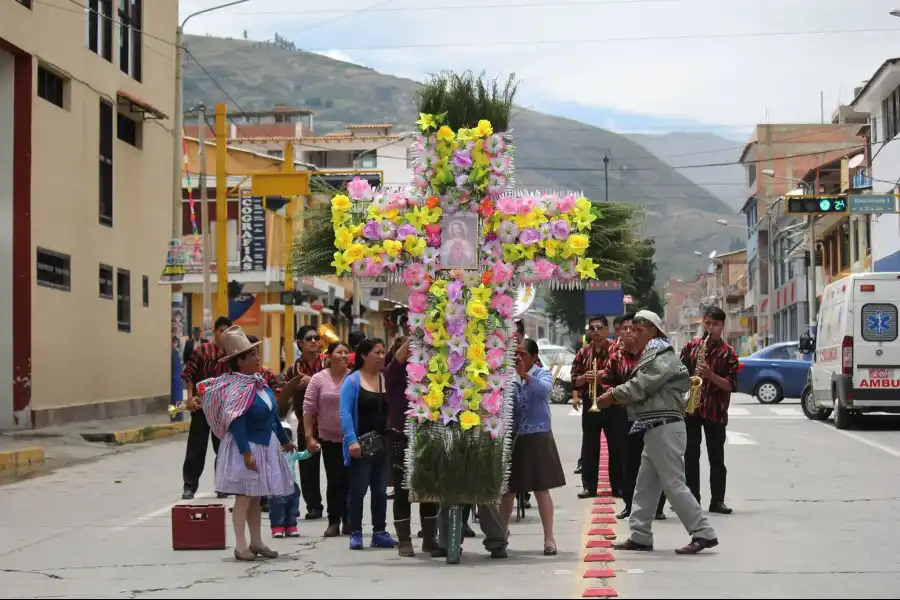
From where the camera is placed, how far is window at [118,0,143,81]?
101 ft

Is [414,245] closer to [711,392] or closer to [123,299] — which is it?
[711,392]

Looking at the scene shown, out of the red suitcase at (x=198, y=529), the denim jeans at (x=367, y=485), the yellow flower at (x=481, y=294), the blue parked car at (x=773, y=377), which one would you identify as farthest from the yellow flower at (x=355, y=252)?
the blue parked car at (x=773, y=377)

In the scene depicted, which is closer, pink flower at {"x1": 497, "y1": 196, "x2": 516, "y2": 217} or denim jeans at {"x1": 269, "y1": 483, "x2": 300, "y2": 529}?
pink flower at {"x1": 497, "y1": 196, "x2": 516, "y2": 217}

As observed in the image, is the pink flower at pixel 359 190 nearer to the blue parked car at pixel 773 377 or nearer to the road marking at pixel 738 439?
the road marking at pixel 738 439

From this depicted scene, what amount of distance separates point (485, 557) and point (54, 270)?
17.9 metres

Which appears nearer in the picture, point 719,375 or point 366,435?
point 366,435

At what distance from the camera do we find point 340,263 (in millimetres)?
10203

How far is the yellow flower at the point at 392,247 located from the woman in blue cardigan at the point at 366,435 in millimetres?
1084

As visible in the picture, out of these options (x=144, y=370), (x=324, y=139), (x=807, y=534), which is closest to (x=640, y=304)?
(x=324, y=139)

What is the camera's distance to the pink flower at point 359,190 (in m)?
10.2

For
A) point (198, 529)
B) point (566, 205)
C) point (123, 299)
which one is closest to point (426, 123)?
point (566, 205)

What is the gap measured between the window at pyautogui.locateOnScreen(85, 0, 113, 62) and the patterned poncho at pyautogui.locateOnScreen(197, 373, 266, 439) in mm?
19726

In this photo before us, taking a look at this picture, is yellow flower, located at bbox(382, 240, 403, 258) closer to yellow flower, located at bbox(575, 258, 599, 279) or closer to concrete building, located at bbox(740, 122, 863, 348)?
yellow flower, located at bbox(575, 258, 599, 279)

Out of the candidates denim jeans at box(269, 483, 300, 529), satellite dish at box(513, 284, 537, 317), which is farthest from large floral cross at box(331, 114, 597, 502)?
denim jeans at box(269, 483, 300, 529)
